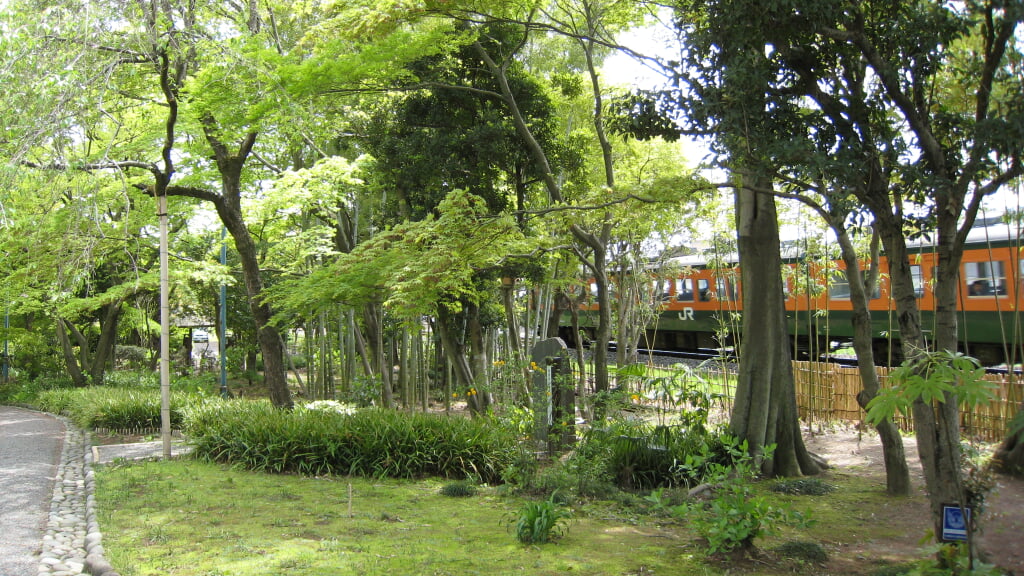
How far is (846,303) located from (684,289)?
4425 mm

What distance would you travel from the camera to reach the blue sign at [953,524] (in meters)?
3.28

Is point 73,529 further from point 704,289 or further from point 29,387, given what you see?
point 704,289

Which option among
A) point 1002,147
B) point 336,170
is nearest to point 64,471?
point 336,170

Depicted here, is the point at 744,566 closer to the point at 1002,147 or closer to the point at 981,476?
the point at 981,476

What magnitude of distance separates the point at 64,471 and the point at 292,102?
14.8ft

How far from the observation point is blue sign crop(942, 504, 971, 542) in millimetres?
3277

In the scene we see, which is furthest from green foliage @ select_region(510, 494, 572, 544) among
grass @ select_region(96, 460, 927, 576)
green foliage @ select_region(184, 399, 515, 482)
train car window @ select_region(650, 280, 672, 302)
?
train car window @ select_region(650, 280, 672, 302)

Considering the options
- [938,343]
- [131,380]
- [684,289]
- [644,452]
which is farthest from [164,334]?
[684,289]

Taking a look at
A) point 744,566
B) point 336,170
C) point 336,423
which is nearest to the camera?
point 744,566

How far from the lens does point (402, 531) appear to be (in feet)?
16.6

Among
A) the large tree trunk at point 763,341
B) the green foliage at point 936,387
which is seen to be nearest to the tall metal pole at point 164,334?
the large tree trunk at point 763,341

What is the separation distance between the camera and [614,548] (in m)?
4.63

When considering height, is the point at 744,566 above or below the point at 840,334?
below

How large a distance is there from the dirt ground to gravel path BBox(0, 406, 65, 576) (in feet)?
16.6
